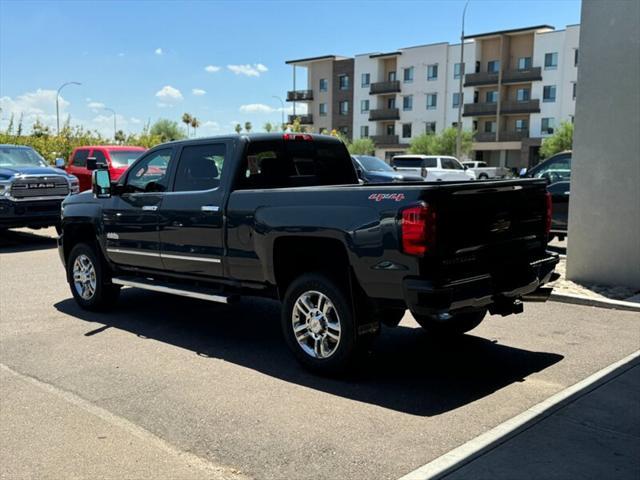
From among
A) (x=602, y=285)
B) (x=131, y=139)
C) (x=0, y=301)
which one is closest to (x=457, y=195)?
(x=602, y=285)

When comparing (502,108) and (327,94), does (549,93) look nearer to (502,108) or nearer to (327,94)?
(502,108)

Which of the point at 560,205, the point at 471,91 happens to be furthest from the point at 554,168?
the point at 471,91

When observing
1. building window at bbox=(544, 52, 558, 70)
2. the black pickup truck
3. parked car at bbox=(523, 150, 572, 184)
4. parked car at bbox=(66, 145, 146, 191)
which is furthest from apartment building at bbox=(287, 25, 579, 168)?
the black pickup truck

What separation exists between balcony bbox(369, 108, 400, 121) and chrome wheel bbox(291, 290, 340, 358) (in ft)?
227

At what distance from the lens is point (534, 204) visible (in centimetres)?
569

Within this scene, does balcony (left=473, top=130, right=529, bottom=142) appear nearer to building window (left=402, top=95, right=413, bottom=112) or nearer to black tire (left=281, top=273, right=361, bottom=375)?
building window (left=402, top=95, right=413, bottom=112)

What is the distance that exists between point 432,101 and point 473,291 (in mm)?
67248

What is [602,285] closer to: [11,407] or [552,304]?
[552,304]

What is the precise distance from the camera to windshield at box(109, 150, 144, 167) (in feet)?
56.9

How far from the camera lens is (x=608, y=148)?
8555mm

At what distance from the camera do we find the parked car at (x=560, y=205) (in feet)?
39.7

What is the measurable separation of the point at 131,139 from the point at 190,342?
36987 millimetres

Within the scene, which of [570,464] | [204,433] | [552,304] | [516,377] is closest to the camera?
[570,464]

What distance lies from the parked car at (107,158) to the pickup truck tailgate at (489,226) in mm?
12833
